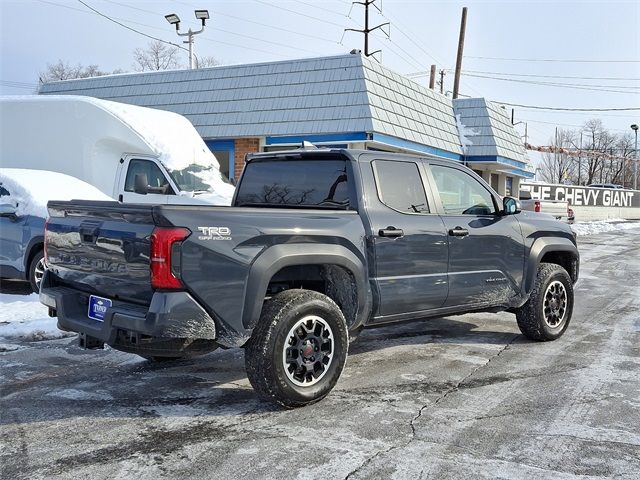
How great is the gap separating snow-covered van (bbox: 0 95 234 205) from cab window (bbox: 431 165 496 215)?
17.1 ft

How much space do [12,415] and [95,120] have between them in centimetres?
819

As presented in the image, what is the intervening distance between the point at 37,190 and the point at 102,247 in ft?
17.0

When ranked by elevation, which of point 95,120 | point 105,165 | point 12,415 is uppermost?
point 95,120

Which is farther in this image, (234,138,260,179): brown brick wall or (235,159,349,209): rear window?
(234,138,260,179): brown brick wall

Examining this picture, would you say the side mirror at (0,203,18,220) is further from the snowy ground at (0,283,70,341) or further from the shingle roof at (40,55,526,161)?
the shingle roof at (40,55,526,161)

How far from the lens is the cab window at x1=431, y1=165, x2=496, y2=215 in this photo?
567 cm

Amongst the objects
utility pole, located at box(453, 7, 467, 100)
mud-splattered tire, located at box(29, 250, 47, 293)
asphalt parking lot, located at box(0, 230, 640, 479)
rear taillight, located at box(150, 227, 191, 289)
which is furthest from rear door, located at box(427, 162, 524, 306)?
utility pole, located at box(453, 7, 467, 100)

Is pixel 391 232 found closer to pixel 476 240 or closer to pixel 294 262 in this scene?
pixel 294 262

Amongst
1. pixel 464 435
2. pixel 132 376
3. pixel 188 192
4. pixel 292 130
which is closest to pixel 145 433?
pixel 132 376

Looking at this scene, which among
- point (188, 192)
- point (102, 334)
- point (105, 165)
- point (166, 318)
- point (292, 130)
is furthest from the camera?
point (292, 130)

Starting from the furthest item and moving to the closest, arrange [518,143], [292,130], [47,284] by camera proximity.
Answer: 1. [518,143]
2. [292,130]
3. [47,284]

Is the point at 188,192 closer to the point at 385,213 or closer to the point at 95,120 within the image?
the point at 95,120

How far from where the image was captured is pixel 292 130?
674 inches

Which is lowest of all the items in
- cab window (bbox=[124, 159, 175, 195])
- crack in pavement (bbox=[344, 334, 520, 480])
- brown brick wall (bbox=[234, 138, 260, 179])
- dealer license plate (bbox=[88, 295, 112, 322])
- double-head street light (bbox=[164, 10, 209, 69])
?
crack in pavement (bbox=[344, 334, 520, 480])
